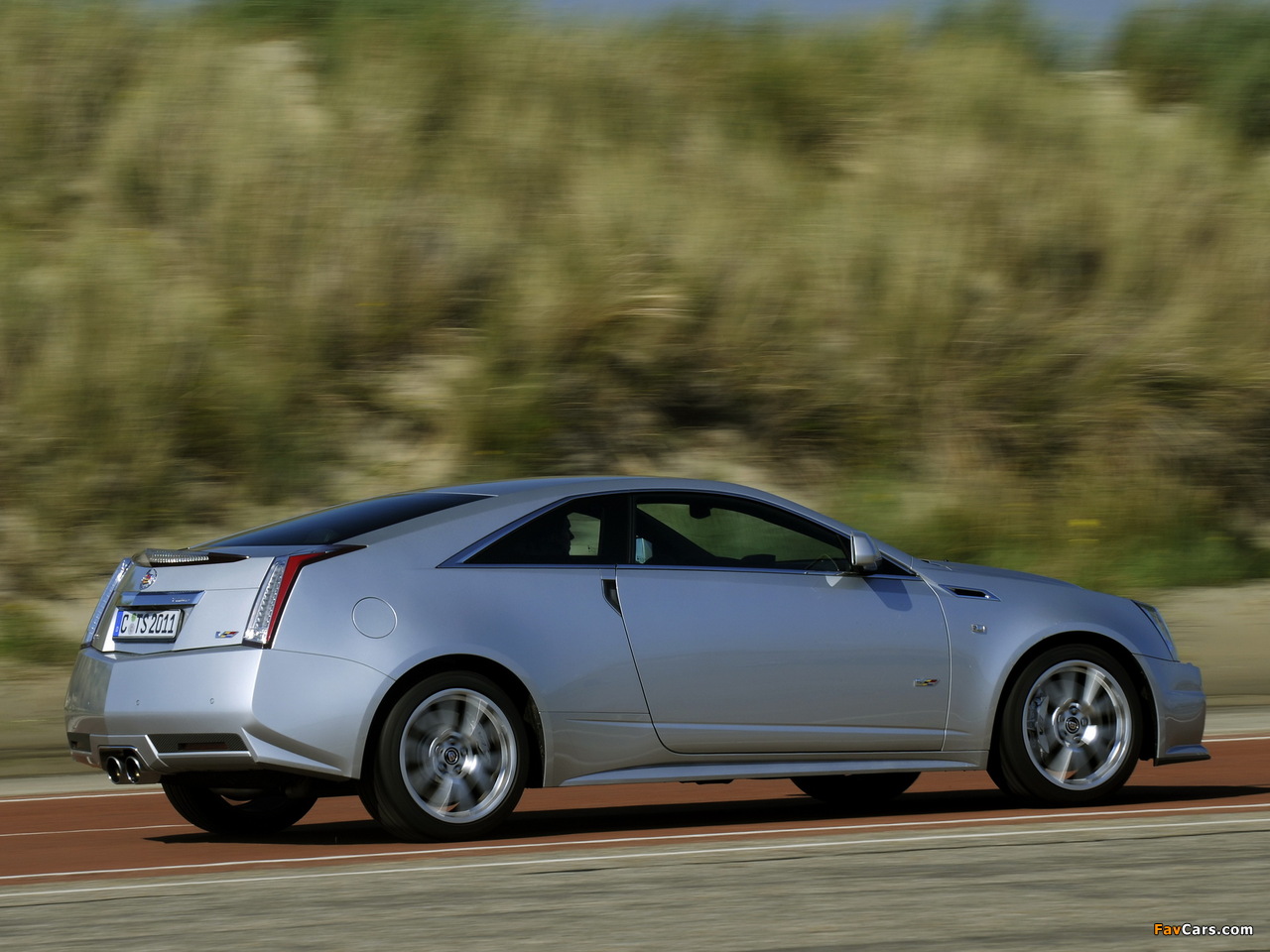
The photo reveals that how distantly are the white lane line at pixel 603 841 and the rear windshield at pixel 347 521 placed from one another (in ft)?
4.24

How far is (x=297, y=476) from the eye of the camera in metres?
20.3

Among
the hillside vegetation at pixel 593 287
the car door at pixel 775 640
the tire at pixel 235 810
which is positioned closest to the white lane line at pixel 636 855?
the car door at pixel 775 640

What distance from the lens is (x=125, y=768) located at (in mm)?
7988

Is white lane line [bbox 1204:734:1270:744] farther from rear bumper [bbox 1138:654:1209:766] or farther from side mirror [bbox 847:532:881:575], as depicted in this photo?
Result: side mirror [bbox 847:532:881:575]

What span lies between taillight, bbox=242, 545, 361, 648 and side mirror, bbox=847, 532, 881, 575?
244 cm

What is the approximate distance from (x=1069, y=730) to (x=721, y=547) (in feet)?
5.97

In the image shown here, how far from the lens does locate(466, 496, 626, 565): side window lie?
8.24 metres

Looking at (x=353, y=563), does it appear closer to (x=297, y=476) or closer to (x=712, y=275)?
(x=297, y=476)

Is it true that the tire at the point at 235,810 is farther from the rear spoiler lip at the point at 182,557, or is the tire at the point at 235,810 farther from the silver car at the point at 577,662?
the rear spoiler lip at the point at 182,557

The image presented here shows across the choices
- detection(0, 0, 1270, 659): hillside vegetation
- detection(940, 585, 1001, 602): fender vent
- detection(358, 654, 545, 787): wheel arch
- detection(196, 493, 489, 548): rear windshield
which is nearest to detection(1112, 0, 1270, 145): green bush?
detection(0, 0, 1270, 659): hillside vegetation

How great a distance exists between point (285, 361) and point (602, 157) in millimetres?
6188

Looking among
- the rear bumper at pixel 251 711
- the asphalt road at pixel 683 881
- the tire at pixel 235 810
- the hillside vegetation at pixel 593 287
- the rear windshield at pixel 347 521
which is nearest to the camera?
the asphalt road at pixel 683 881

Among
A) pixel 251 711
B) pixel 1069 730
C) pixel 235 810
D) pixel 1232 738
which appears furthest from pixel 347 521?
pixel 1232 738

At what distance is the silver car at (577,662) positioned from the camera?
771cm
